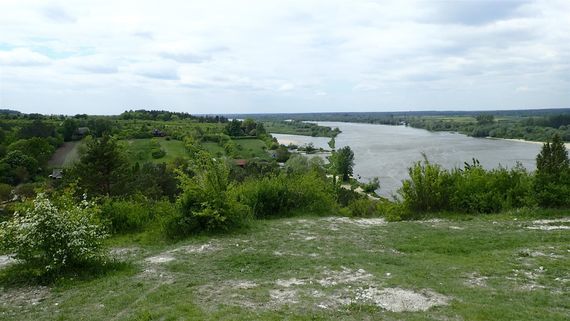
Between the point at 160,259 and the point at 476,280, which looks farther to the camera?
the point at 160,259

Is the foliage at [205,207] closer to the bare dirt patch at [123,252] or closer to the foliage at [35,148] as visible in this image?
the bare dirt patch at [123,252]

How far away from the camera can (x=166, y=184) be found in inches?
1746

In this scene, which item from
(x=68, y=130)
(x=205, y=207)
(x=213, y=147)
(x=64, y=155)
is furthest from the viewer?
(x=68, y=130)

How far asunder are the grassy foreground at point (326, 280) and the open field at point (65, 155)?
54.8m

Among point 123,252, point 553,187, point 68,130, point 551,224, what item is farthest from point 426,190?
point 68,130

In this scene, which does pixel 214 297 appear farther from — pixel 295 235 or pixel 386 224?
pixel 386 224

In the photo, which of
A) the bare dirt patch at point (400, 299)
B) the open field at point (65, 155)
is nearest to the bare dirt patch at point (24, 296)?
the bare dirt patch at point (400, 299)

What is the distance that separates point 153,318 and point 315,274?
3018 mm

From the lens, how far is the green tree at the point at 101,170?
32719 millimetres

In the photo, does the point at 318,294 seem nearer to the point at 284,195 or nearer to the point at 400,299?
the point at 400,299

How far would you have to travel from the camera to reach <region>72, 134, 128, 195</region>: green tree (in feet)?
107

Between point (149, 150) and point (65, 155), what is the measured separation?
12596 millimetres

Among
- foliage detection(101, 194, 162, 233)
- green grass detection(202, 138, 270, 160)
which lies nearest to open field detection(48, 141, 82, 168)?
green grass detection(202, 138, 270, 160)

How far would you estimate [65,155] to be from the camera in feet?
226
